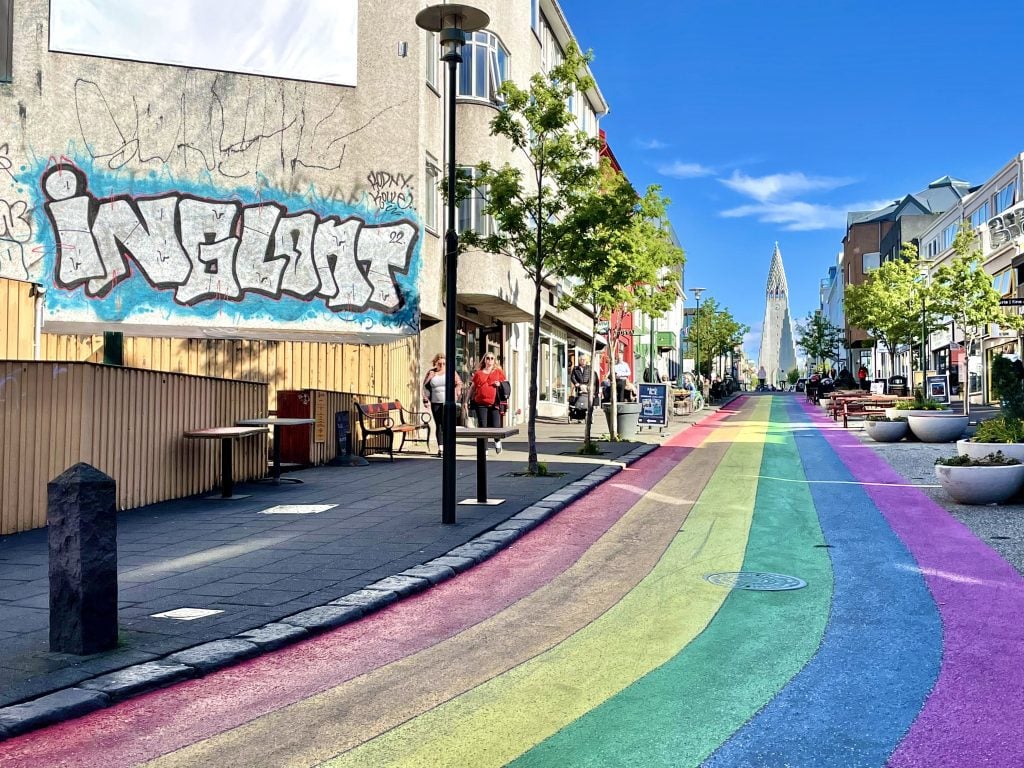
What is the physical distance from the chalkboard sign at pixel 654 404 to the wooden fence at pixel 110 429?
13.2 metres

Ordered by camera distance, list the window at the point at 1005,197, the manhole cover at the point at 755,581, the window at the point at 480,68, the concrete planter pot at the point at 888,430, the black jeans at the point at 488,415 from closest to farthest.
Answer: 1. the manhole cover at the point at 755,581
2. the black jeans at the point at 488,415
3. the concrete planter pot at the point at 888,430
4. the window at the point at 480,68
5. the window at the point at 1005,197

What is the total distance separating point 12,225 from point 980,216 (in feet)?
155

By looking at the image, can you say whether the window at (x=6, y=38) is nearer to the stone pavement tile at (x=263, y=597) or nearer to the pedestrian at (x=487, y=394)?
the pedestrian at (x=487, y=394)

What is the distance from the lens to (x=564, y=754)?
369 cm

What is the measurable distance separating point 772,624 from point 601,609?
3.53ft

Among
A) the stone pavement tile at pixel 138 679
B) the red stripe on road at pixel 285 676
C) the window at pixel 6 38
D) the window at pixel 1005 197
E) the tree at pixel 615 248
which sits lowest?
the red stripe on road at pixel 285 676

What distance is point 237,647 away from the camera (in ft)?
16.6

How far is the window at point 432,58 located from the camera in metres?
21.6

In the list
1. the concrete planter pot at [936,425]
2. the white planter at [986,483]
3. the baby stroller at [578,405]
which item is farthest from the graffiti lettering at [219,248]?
the white planter at [986,483]

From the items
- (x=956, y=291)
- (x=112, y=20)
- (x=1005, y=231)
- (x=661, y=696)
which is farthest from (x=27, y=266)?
(x=1005, y=231)

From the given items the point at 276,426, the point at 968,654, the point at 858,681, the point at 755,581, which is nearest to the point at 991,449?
the point at 755,581

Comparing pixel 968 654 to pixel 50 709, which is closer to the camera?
pixel 50 709

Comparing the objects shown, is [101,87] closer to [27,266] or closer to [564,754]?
[27,266]

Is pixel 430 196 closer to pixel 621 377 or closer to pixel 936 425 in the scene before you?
pixel 621 377
